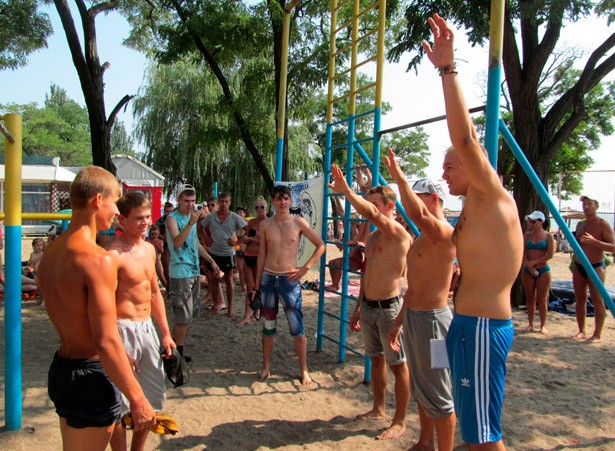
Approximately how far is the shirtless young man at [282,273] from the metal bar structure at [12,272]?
2.09 m

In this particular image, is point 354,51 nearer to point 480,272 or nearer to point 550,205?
point 550,205

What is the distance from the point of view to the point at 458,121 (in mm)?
1861

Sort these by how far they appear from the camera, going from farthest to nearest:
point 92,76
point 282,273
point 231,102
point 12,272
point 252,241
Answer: point 231,102 < point 92,76 < point 252,241 < point 282,273 < point 12,272

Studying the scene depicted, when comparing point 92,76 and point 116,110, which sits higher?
point 92,76

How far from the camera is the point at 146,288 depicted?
2912 millimetres

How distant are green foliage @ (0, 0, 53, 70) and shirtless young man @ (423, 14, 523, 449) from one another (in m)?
12.0

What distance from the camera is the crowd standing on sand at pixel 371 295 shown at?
186 centimetres

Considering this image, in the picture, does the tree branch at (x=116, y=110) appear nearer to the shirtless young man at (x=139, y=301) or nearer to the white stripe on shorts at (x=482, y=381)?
the shirtless young man at (x=139, y=301)

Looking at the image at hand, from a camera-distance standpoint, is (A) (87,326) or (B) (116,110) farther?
(B) (116,110)

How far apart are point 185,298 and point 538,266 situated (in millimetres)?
4983

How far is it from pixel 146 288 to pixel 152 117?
20286 mm

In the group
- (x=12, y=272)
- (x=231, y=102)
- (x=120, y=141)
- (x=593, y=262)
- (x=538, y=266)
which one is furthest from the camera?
(x=120, y=141)

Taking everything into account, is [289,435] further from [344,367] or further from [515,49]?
→ [515,49]

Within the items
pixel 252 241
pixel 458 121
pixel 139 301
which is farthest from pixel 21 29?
pixel 458 121
